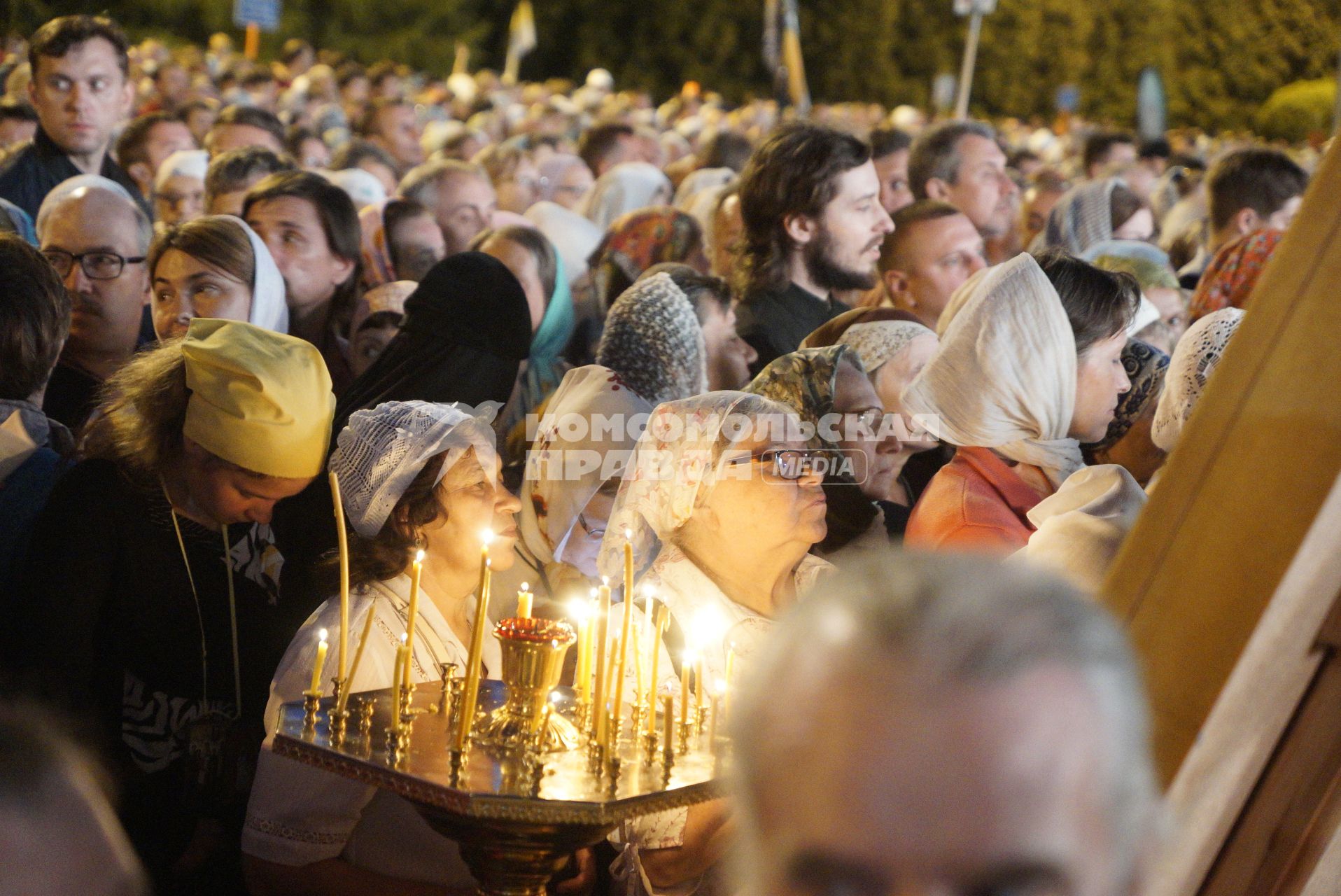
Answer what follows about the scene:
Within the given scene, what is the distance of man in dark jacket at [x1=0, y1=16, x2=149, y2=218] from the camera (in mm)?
6031

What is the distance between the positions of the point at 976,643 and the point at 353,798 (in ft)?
6.54

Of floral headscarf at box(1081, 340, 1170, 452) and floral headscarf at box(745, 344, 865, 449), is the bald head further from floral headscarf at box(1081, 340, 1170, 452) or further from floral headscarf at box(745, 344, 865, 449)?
floral headscarf at box(1081, 340, 1170, 452)

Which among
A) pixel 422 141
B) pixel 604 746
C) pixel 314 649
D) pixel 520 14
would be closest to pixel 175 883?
pixel 314 649

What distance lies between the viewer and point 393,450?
291cm

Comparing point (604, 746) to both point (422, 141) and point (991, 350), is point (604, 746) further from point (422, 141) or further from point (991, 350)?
point (422, 141)

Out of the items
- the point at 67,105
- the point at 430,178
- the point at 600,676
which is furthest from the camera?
the point at 430,178

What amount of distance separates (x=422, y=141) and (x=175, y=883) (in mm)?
10328

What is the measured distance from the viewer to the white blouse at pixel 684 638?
2.47 metres

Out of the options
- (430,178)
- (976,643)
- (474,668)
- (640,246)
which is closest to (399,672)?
(474,668)

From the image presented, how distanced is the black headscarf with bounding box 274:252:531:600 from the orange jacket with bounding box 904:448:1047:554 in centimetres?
145

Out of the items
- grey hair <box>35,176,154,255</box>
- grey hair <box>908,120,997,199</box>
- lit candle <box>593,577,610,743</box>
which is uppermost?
grey hair <box>908,120,997,199</box>

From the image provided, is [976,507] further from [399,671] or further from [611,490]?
[399,671]

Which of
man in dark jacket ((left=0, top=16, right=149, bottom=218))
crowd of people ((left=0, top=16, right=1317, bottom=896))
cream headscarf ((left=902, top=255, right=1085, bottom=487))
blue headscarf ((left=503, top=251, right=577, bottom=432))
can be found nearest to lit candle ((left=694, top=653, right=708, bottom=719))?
crowd of people ((left=0, top=16, right=1317, bottom=896))

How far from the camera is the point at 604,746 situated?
→ 2.04m
